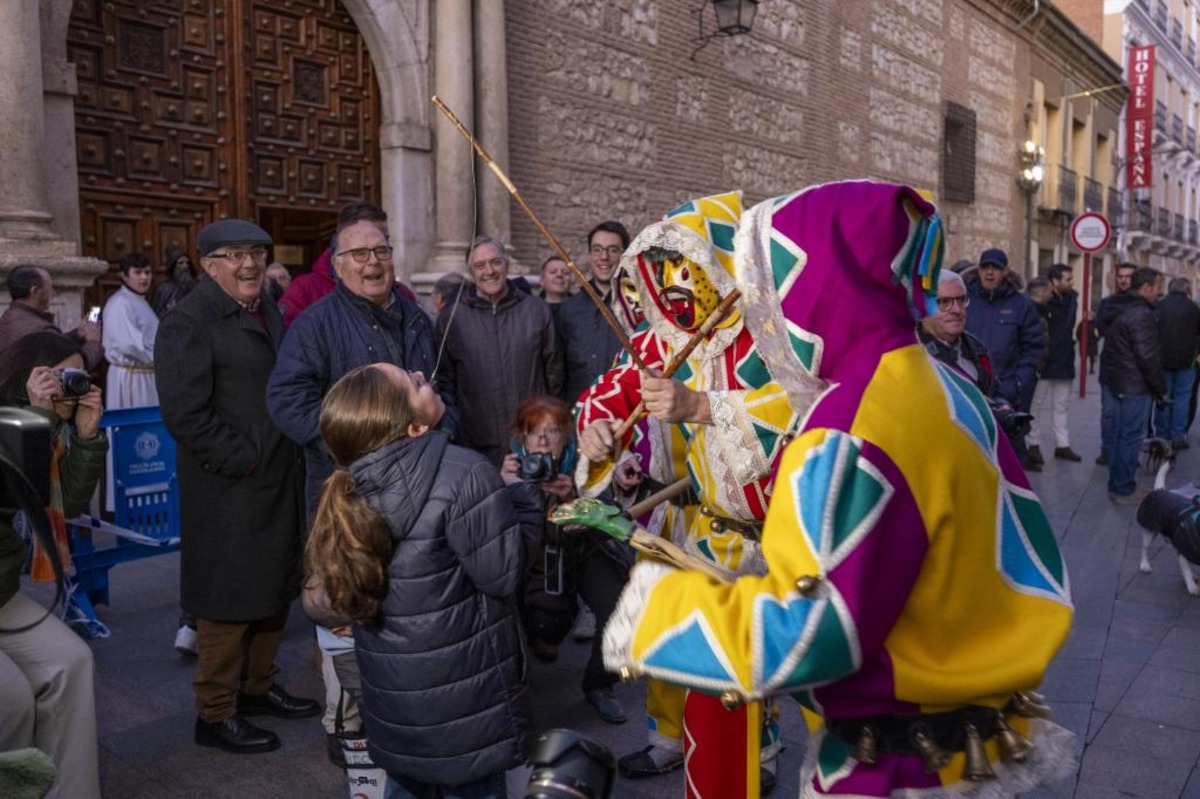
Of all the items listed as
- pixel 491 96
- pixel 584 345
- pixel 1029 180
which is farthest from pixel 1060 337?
→ pixel 1029 180

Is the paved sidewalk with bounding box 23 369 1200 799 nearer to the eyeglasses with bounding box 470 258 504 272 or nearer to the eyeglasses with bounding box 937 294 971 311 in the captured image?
the eyeglasses with bounding box 937 294 971 311

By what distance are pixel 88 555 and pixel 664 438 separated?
3.52 meters

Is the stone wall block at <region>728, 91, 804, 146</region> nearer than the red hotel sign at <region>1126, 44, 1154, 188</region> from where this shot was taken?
Yes

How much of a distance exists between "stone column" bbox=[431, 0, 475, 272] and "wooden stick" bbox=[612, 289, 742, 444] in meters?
6.70

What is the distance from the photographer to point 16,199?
6590 millimetres

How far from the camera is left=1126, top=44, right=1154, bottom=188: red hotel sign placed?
36.8 m

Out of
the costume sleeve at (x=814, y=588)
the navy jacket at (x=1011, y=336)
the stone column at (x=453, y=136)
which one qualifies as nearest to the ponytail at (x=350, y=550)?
the costume sleeve at (x=814, y=588)

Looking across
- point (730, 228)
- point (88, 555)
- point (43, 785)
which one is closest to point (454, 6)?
point (88, 555)

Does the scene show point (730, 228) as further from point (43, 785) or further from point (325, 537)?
point (43, 785)

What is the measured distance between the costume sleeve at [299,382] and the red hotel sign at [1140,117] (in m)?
39.6

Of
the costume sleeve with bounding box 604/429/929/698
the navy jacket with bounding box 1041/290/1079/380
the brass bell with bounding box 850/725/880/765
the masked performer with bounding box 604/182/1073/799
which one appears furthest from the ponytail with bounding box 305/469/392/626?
the navy jacket with bounding box 1041/290/1079/380

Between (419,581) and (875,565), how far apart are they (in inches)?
57.9

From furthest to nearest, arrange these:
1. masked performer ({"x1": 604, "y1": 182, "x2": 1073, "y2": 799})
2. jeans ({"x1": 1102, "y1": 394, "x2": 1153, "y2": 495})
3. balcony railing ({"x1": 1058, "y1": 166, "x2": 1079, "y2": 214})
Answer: balcony railing ({"x1": 1058, "y1": 166, "x2": 1079, "y2": 214})
jeans ({"x1": 1102, "y1": 394, "x2": 1153, "y2": 495})
masked performer ({"x1": 604, "y1": 182, "x2": 1073, "y2": 799})

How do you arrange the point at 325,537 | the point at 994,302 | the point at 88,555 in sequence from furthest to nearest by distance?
the point at 994,302
the point at 88,555
the point at 325,537
